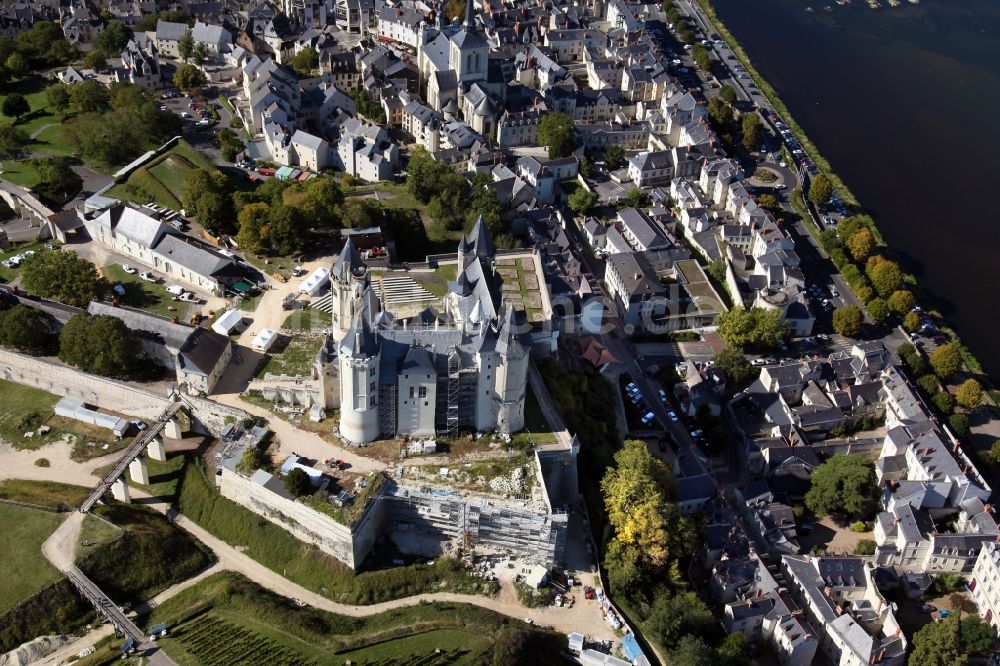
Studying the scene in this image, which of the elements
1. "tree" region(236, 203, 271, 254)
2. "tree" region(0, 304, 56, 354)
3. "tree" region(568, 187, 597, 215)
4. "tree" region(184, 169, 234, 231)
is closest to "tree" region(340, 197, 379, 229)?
"tree" region(236, 203, 271, 254)

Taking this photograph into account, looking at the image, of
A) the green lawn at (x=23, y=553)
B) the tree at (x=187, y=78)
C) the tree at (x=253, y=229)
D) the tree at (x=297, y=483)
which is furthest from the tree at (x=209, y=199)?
the tree at (x=297, y=483)

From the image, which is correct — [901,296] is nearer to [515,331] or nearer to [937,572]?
[937,572]

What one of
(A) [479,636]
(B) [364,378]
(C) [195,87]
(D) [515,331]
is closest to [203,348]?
(B) [364,378]

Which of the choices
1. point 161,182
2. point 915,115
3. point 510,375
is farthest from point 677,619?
point 915,115

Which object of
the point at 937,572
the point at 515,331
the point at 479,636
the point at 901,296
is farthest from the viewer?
the point at 901,296

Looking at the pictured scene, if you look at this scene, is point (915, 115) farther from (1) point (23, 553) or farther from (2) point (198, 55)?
(1) point (23, 553)
